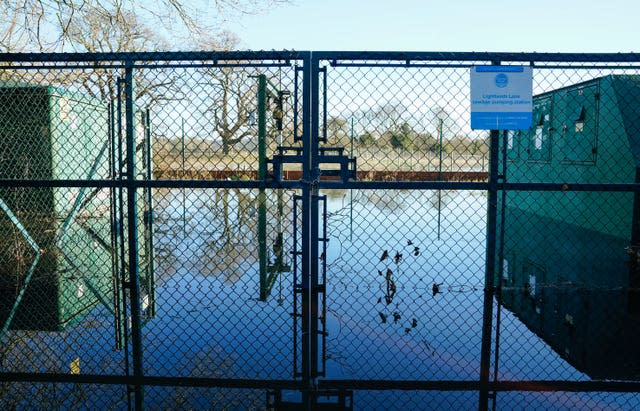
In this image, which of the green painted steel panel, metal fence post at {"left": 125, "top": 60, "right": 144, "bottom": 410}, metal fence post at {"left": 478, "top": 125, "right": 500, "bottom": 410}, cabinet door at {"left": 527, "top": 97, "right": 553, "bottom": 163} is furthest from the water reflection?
metal fence post at {"left": 125, "top": 60, "right": 144, "bottom": 410}

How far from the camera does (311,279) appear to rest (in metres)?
3.39

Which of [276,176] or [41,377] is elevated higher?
[276,176]

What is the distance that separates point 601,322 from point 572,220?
21.3 ft

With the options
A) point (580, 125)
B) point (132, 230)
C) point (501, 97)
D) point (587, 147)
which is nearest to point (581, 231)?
point (587, 147)

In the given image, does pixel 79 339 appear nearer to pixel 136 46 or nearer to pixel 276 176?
pixel 276 176

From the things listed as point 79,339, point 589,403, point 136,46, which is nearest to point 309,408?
point 589,403

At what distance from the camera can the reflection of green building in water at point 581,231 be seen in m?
5.01

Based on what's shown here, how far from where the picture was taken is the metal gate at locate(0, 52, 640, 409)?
3.35m

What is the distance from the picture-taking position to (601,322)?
209 inches

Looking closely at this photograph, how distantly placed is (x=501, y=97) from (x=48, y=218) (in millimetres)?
9266

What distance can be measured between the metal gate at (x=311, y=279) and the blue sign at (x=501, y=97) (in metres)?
0.09

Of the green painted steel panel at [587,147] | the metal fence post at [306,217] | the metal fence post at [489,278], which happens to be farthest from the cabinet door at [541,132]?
the metal fence post at [306,217]

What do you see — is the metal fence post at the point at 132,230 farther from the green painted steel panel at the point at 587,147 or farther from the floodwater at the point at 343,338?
the green painted steel panel at the point at 587,147

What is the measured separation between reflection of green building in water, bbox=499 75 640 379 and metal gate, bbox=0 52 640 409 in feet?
0.13
